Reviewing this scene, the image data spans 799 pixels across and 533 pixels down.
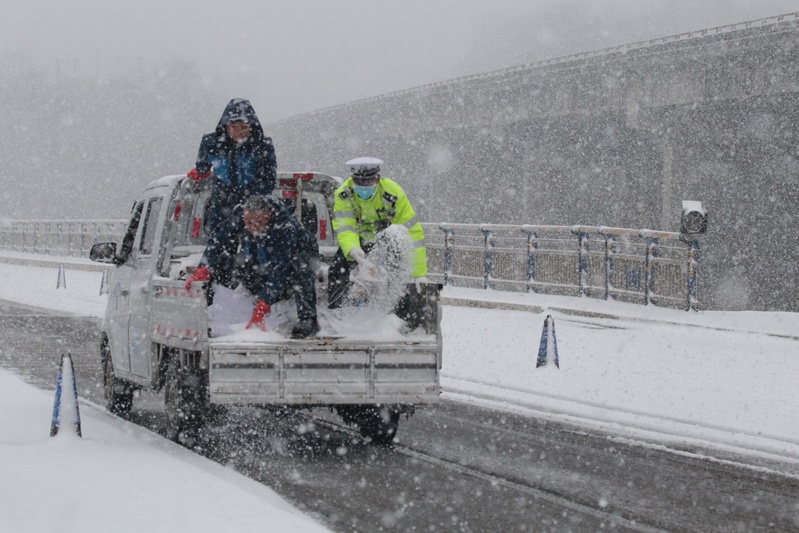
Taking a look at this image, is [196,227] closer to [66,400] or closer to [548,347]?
[66,400]

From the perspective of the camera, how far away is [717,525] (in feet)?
22.2

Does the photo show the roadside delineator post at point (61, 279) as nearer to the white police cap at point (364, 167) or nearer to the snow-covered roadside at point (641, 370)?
the snow-covered roadside at point (641, 370)

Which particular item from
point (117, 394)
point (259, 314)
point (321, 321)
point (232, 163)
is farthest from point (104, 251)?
point (321, 321)

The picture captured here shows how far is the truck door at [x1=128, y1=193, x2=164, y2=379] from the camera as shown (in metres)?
9.97

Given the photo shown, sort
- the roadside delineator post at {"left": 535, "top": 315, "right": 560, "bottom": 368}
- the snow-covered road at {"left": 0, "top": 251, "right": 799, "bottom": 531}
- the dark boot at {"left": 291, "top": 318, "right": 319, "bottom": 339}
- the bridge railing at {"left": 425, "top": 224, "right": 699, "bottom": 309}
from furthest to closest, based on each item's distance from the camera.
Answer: the bridge railing at {"left": 425, "top": 224, "right": 699, "bottom": 309}, the roadside delineator post at {"left": 535, "top": 315, "right": 560, "bottom": 368}, the snow-covered road at {"left": 0, "top": 251, "right": 799, "bottom": 531}, the dark boot at {"left": 291, "top": 318, "right": 319, "bottom": 339}

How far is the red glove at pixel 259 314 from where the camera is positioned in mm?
8727

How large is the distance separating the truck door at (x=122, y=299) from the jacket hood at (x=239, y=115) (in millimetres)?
1802

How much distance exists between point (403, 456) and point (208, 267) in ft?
6.94

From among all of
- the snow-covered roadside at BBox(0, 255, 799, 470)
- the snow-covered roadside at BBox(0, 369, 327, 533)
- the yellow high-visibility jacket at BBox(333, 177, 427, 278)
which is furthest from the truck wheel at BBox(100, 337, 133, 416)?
the snow-covered roadside at BBox(0, 255, 799, 470)

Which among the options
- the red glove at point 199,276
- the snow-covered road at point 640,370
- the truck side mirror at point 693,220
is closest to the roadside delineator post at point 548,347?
the snow-covered road at point 640,370

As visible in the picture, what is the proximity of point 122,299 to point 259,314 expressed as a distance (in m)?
2.59

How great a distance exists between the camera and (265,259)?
29.8ft

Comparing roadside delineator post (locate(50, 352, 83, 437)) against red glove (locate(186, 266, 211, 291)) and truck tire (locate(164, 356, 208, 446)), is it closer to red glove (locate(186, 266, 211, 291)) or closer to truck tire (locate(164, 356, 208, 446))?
truck tire (locate(164, 356, 208, 446))

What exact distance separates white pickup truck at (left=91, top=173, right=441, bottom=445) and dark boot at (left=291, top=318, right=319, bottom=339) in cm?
14
